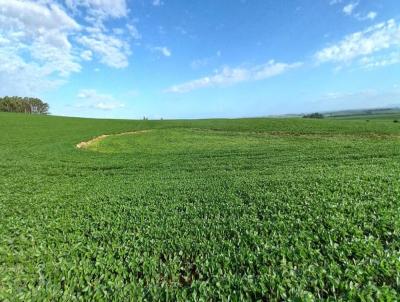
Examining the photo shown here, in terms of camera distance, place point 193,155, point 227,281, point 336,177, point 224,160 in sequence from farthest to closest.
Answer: point 193,155, point 224,160, point 336,177, point 227,281

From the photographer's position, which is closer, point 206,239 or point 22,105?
point 206,239

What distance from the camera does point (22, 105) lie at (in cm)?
13175

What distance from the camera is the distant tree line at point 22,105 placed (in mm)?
126287

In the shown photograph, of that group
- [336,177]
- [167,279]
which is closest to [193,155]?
[336,177]

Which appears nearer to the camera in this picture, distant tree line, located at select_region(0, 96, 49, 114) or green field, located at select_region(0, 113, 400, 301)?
green field, located at select_region(0, 113, 400, 301)

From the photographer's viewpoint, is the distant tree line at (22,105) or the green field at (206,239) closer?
the green field at (206,239)

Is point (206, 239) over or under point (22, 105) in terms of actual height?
under

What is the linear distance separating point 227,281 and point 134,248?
110 inches

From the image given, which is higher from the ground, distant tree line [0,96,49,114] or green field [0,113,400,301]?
distant tree line [0,96,49,114]

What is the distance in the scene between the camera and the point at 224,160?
800 inches

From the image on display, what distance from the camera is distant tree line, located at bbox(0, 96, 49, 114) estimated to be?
12629 centimetres

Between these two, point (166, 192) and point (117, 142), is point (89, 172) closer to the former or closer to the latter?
point (166, 192)

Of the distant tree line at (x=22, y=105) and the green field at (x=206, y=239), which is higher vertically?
the distant tree line at (x=22, y=105)

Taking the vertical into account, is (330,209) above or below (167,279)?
above
